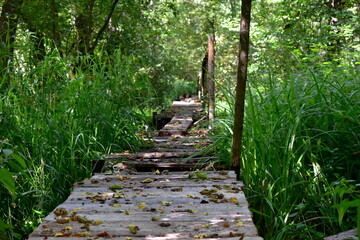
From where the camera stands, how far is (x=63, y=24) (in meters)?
7.47

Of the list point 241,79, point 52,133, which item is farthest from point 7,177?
point 52,133

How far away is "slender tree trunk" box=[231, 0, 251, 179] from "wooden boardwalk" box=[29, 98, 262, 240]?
194mm

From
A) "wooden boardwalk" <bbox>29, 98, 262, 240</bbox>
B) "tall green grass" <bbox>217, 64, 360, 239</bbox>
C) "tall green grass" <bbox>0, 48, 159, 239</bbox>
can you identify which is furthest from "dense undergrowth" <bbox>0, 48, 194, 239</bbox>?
"tall green grass" <bbox>217, 64, 360, 239</bbox>

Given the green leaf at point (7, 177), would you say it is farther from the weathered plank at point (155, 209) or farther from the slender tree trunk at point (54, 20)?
the slender tree trunk at point (54, 20)

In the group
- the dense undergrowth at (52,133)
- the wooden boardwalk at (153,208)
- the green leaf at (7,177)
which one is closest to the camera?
the green leaf at (7,177)

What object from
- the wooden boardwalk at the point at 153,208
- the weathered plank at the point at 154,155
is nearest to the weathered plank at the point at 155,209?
the wooden boardwalk at the point at 153,208

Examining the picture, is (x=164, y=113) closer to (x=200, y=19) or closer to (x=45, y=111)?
(x=45, y=111)

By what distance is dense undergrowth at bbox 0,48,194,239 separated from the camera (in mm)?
3648

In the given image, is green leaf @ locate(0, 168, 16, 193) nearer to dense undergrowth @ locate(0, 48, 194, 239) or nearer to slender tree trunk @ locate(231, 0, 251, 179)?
dense undergrowth @ locate(0, 48, 194, 239)

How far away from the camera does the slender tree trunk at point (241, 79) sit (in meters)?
3.45

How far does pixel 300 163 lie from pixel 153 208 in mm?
1342

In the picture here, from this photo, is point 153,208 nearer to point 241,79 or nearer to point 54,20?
point 241,79

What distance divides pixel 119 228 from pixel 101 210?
389mm

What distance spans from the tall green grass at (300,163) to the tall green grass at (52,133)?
1.28 meters
